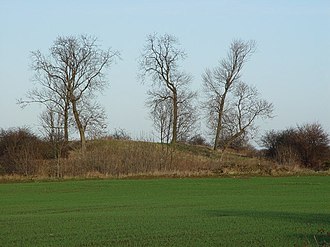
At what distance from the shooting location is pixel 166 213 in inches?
920

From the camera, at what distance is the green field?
610 inches

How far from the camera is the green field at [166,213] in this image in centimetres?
1549

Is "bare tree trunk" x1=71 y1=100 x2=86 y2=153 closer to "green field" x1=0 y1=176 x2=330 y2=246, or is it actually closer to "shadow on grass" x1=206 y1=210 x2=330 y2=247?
"green field" x1=0 y1=176 x2=330 y2=246

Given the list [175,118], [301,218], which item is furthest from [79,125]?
[301,218]

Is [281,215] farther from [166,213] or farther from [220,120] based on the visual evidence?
[220,120]

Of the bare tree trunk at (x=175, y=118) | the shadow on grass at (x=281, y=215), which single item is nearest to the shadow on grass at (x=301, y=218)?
the shadow on grass at (x=281, y=215)

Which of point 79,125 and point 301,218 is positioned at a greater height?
point 79,125

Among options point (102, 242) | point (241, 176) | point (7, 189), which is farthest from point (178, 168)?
point (102, 242)

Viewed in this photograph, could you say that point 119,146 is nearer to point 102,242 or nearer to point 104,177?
point 104,177

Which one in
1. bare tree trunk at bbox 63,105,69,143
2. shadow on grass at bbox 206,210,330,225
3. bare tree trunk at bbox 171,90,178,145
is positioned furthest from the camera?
bare tree trunk at bbox 171,90,178,145

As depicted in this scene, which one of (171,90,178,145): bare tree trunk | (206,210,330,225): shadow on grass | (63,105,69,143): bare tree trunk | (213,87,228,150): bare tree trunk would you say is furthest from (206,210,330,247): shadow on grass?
(213,87,228,150): bare tree trunk

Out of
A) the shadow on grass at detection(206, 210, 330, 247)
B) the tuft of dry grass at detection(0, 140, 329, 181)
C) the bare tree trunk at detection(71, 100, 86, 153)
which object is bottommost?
the shadow on grass at detection(206, 210, 330, 247)

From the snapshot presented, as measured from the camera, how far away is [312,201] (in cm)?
2934

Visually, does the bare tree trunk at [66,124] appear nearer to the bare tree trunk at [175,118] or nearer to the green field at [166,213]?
the bare tree trunk at [175,118]
